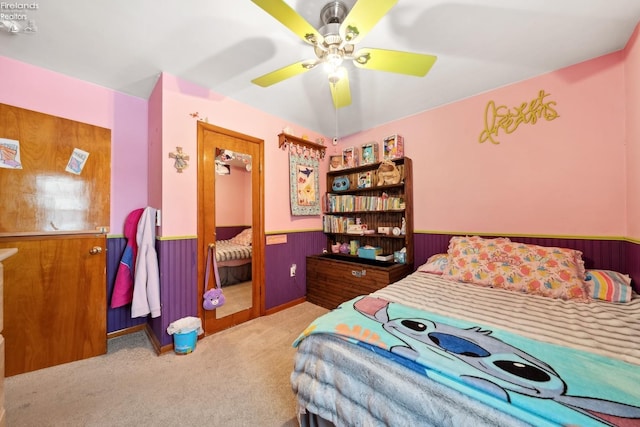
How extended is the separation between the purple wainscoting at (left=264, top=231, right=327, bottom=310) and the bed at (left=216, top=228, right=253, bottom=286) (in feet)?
0.80

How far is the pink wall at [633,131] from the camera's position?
1549 millimetres

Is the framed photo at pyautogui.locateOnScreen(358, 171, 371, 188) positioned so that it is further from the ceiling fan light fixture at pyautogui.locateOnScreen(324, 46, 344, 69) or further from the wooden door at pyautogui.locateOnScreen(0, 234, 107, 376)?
the wooden door at pyautogui.locateOnScreen(0, 234, 107, 376)

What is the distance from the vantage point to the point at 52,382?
5.37 ft

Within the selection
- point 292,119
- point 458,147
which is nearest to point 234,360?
point 292,119

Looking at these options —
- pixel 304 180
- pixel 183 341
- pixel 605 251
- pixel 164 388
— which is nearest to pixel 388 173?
pixel 304 180

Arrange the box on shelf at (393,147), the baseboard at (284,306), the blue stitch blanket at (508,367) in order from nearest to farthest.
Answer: the blue stitch blanket at (508,367)
the baseboard at (284,306)
the box on shelf at (393,147)

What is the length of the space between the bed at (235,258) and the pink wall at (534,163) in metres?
2.16

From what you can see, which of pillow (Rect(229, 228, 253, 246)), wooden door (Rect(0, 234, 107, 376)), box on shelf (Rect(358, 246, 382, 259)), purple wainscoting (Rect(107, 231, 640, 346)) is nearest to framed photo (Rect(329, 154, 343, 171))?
purple wainscoting (Rect(107, 231, 640, 346))

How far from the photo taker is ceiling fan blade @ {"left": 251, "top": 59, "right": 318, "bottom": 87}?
60.3 inches

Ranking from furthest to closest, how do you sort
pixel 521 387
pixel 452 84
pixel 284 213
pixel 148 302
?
1. pixel 284 213
2. pixel 452 84
3. pixel 148 302
4. pixel 521 387

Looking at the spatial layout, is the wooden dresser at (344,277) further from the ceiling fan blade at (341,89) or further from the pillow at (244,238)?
the ceiling fan blade at (341,89)

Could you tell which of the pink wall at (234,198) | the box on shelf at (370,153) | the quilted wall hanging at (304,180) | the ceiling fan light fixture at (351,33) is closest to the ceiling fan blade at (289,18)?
the ceiling fan light fixture at (351,33)

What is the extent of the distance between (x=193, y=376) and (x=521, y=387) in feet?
6.62

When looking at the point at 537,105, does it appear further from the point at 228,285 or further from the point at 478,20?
the point at 228,285
